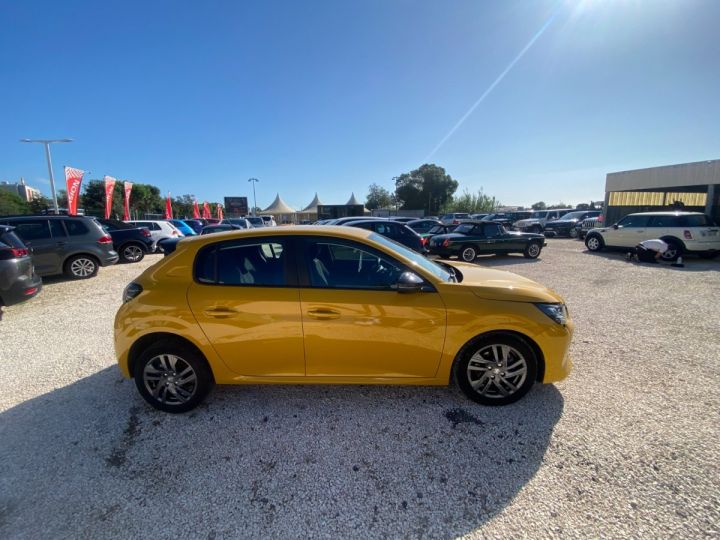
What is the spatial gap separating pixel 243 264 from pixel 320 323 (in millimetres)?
871

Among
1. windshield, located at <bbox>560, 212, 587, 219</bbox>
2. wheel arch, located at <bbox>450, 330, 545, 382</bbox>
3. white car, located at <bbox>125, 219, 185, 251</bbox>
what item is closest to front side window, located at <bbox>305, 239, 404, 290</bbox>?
wheel arch, located at <bbox>450, 330, 545, 382</bbox>

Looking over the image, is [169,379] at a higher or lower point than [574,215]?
lower

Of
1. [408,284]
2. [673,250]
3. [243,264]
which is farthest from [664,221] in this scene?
[243,264]

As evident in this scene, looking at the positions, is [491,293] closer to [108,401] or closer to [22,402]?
[108,401]

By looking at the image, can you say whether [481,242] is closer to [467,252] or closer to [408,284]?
[467,252]

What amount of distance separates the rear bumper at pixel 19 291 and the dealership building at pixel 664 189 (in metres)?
27.2

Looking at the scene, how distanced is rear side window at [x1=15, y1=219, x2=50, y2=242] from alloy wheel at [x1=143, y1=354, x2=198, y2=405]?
26.4 ft

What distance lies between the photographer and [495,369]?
8.98ft

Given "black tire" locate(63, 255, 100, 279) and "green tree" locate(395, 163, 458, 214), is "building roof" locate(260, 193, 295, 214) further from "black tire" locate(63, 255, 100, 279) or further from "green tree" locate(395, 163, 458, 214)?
"black tire" locate(63, 255, 100, 279)

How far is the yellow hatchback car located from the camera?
2.59 meters

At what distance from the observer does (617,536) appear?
67.4 inches

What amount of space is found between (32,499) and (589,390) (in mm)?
4492

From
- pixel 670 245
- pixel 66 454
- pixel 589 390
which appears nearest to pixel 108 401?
pixel 66 454

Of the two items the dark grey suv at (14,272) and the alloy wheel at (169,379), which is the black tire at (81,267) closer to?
the dark grey suv at (14,272)
